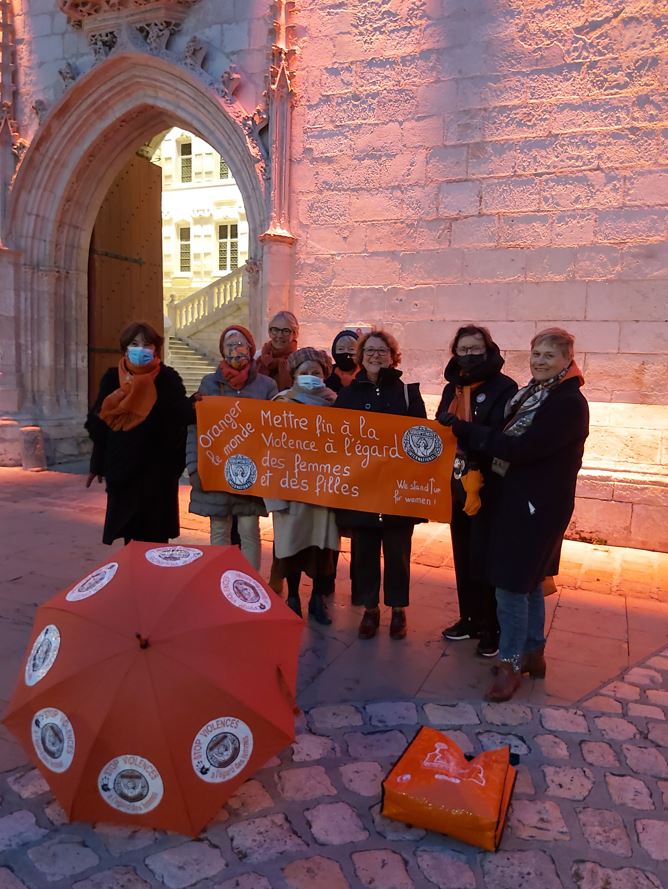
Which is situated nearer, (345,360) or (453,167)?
(345,360)

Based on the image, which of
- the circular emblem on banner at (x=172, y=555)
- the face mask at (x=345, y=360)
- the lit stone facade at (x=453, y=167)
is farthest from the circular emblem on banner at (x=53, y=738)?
the lit stone facade at (x=453, y=167)

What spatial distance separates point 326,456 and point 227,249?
76.8 feet

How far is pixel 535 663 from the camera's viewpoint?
11.2 ft

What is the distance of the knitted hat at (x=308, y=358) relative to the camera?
378 cm

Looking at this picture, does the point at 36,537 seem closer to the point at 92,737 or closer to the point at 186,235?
the point at 92,737

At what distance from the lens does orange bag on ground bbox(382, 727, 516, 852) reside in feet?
7.15

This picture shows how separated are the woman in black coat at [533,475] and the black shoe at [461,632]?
671mm

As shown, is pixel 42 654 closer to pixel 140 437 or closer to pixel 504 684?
pixel 140 437

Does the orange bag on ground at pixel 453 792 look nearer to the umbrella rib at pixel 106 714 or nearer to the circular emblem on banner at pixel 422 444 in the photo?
the umbrella rib at pixel 106 714

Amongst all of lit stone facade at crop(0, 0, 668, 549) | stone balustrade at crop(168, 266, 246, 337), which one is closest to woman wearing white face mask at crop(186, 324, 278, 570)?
lit stone facade at crop(0, 0, 668, 549)

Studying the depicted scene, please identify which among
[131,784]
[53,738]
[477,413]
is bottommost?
[131,784]

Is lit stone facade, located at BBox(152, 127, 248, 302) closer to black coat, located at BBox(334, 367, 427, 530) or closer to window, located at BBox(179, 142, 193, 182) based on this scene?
window, located at BBox(179, 142, 193, 182)

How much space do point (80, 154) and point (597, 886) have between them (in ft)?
30.5

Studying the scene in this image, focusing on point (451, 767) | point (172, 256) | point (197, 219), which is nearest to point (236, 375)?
point (451, 767)
